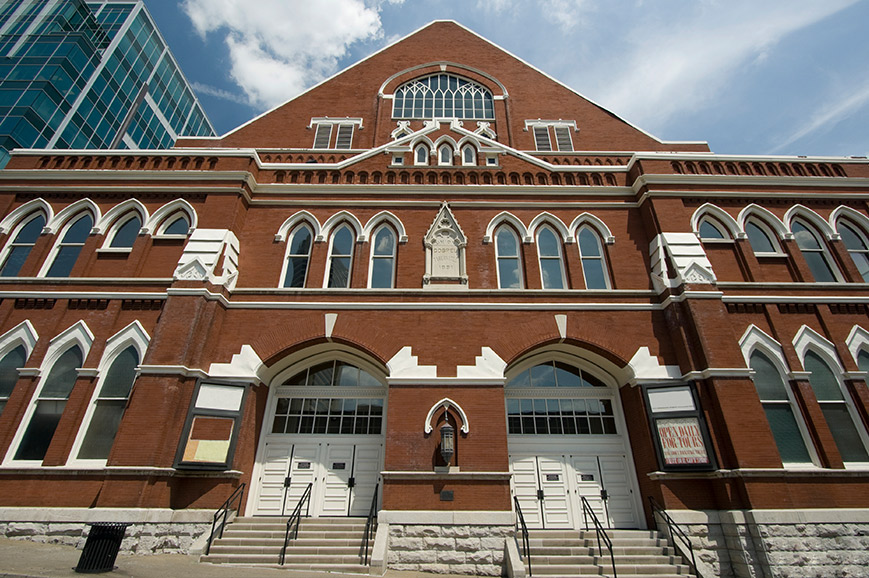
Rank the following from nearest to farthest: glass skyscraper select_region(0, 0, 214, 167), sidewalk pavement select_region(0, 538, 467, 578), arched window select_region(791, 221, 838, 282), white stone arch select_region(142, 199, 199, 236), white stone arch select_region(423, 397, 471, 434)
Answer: sidewalk pavement select_region(0, 538, 467, 578)
white stone arch select_region(423, 397, 471, 434)
arched window select_region(791, 221, 838, 282)
white stone arch select_region(142, 199, 199, 236)
glass skyscraper select_region(0, 0, 214, 167)

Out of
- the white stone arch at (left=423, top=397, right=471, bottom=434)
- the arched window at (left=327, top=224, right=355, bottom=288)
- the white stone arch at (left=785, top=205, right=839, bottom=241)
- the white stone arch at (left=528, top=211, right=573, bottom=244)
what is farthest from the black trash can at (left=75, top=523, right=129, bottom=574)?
the white stone arch at (left=785, top=205, right=839, bottom=241)

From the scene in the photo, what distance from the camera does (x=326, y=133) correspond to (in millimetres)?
19844

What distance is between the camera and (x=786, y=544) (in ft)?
29.4

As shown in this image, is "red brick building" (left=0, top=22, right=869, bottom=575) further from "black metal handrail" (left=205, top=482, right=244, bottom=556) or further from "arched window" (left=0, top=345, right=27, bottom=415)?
"black metal handrail" (left=205, top=482, right=244, bottom=556)

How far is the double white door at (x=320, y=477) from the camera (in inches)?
A: 433

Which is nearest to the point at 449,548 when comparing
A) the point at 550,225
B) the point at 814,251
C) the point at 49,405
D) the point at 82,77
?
the point at 550,225

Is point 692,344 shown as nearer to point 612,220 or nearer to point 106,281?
point 612,220

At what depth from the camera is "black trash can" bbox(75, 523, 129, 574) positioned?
23.2 feet

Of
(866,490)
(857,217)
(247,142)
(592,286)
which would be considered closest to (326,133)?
(247,142)

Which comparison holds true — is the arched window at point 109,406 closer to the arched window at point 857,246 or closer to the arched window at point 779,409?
the arched window at point 779,409

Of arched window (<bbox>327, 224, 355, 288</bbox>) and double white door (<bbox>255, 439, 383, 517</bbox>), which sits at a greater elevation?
arched window (<bbox>327, 224, 355, 288</bbox>)

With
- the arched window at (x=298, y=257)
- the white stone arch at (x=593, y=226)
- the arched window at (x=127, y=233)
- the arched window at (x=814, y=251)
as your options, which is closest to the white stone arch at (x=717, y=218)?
the arched window at (x=814, y=251)

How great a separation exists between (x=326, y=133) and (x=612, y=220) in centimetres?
1290

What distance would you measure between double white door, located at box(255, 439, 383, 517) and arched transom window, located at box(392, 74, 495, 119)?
1492cm
